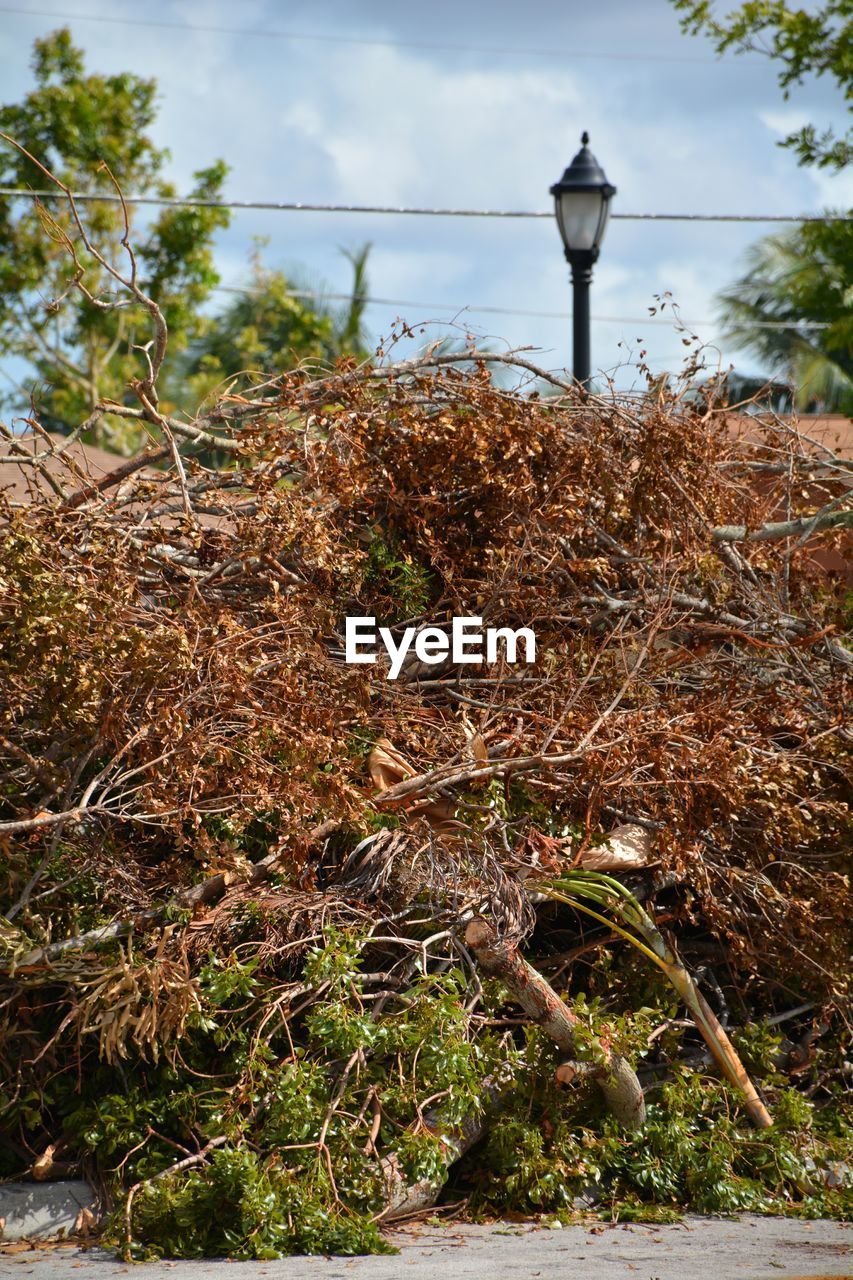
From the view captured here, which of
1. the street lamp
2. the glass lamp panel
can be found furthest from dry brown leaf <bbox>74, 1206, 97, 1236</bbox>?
the glass lamp panel

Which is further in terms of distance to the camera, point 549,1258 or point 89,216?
point 89,216

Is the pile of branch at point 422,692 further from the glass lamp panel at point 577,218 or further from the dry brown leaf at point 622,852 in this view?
the glass lamp panel at point 577,218

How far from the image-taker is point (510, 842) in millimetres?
5855

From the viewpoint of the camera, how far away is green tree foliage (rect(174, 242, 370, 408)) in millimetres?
22781

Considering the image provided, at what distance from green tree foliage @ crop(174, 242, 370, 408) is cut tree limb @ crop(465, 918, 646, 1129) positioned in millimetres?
17836

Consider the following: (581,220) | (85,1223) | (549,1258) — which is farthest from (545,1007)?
(581,220)

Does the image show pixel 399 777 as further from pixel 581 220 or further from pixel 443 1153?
pixel 581 220

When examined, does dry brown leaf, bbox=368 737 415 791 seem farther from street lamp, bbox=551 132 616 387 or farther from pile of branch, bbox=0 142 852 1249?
street lamp, bbox=551 132 616 387

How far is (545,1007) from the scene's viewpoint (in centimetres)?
523

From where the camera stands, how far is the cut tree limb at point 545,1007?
514cm

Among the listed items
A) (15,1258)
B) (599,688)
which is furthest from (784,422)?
(15,1258)

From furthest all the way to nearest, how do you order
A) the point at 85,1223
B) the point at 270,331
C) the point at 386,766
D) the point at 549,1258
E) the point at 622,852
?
the point at 270,331 → the point at 622,852 → the point at 386,766 → the point at 85,1223 → the point at 549,1258

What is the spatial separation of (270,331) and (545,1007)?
73.9 feet

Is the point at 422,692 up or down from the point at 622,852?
up
